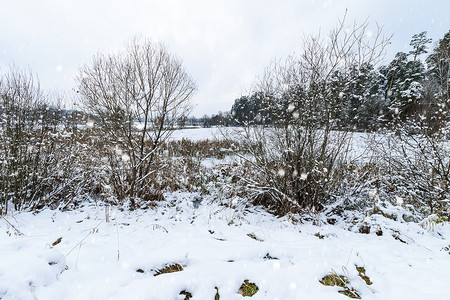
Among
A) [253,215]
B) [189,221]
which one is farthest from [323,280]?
[189,221]

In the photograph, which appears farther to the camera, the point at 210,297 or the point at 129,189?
the point at 129,189

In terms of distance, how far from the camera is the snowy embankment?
184 centimetres

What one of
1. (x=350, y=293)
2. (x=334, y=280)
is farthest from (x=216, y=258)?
(x=350, y=293)

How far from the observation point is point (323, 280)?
6.82 feet

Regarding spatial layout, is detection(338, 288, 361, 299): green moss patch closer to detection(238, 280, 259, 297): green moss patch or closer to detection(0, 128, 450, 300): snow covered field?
detection(0, 128, 450, 300): snow covered field

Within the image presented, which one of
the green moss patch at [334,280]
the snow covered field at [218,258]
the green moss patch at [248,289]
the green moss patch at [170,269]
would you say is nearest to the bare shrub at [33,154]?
the snow covered field at [218,258]

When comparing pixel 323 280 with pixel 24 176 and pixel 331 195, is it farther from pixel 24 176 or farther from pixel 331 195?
pixel 24 176

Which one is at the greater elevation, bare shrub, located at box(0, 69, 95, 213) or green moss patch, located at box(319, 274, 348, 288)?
bare shrub, located at box(0, 69, 95, 213)

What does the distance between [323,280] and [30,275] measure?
290cm

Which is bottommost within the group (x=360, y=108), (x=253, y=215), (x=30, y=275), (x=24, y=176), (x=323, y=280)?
(x=253, y=215)

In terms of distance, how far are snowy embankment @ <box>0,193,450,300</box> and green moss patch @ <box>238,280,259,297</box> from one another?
1.8 inches

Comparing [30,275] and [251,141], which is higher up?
[251,141]

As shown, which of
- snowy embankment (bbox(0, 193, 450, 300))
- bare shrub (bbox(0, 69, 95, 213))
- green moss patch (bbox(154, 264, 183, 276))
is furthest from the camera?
bare shrub (bbox(0, 69, 95, 213))

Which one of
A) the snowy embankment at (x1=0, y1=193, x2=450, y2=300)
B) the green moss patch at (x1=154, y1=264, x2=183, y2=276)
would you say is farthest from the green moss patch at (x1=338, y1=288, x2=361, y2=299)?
the green moss patch at (x1=154, y1=264, x2=183, y2=276)
